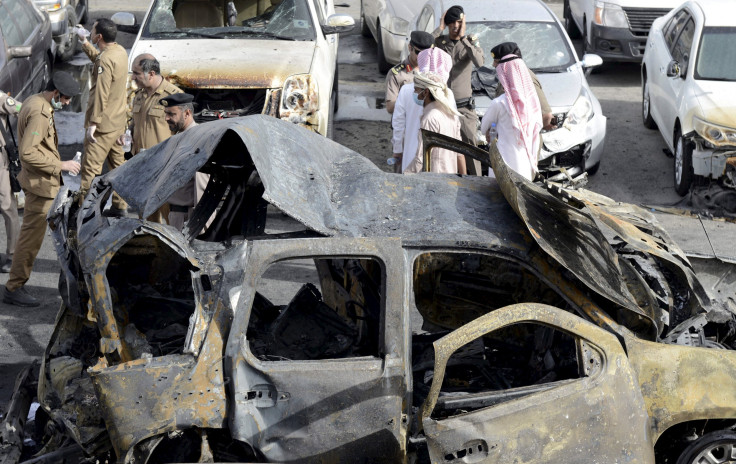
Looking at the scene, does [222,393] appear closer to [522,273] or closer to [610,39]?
[522,273]

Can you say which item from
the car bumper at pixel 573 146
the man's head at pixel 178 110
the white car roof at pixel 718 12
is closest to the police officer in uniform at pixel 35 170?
the man's head at pixel 178 110

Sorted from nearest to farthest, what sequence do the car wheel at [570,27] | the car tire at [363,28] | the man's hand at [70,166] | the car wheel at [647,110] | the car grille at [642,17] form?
the man's hand at [70,166]
the car wheel at [647,110]
the car grille at [642,17]
the car tire at [363,28]
the car wheel at [570,27]

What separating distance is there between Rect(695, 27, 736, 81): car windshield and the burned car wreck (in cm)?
464

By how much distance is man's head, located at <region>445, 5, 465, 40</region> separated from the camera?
29.9ft

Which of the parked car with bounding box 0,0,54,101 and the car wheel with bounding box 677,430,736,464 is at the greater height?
the car wheel with bounding box 677,430,736,464

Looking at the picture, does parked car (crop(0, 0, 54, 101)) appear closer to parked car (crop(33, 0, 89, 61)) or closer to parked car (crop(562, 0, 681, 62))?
parked car (crop(33, 0, 89, 61))

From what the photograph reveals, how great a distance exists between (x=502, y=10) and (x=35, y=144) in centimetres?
589

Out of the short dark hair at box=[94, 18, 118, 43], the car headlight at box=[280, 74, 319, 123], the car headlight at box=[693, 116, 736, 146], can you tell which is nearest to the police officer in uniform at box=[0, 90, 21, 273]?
the short dark hair at box=[94, 18, 118, 43]

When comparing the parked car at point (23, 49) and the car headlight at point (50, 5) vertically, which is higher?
the parked car at point (23, 49)

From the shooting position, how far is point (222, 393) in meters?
4.21

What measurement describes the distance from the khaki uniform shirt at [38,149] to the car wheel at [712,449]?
5146 millimetres

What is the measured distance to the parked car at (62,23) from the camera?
12.9 m

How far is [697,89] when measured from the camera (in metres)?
9.70

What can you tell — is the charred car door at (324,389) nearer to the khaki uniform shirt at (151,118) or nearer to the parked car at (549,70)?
the khaki uniform shirt at (151,118)
